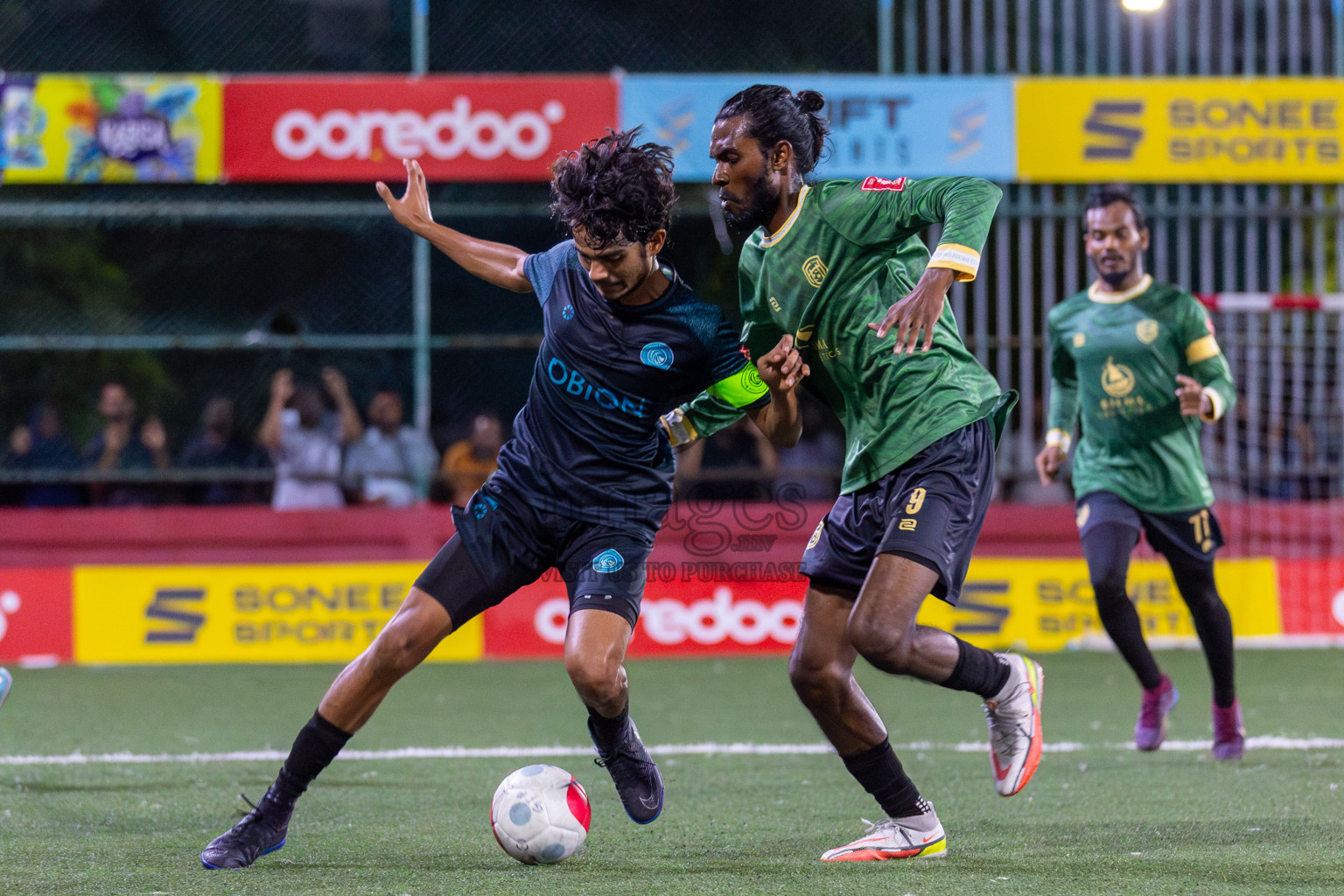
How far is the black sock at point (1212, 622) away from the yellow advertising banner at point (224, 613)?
18.7ft

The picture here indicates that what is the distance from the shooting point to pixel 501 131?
37.4 feet

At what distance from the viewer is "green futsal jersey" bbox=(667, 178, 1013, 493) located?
4.59m

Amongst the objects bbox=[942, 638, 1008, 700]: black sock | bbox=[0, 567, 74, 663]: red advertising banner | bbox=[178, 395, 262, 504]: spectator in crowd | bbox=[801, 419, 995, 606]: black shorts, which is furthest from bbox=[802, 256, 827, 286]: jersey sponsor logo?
bbox=[178, 395, 262, 504]: spectator in crowd

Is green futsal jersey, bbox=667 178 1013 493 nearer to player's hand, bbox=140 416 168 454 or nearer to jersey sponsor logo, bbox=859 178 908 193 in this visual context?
jersey sponsor logo, bbox=859 178 908 193

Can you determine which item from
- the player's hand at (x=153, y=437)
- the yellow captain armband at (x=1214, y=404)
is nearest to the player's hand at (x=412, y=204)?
the yellow captain armband at (x=1214, y=404)

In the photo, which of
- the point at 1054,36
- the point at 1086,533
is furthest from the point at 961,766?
the point at 1054,36

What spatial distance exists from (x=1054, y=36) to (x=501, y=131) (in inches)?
173

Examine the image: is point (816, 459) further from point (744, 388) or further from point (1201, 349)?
point (744, 388)

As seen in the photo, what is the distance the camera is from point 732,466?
39.0 feet

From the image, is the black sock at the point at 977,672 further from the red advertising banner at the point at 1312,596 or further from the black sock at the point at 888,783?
the red advertising banner at the point at 1312,596

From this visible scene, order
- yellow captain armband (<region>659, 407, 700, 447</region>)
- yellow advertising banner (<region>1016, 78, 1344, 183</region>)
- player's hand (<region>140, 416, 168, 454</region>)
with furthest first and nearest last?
1. player's hand (<region>140, 416, 168, 454</region>)
2. yellow advertising banner (<region>1016, 78, 1344, 183</region>)
3. yellow captain armband (<region>659, 407, 700, 447</region>)

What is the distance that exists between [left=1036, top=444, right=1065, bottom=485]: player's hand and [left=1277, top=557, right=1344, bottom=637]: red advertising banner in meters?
5.03

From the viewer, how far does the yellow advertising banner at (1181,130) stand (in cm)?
1152

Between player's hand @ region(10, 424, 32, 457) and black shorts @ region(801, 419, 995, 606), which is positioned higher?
black shorts @ region(801, 419, 995, 606)
